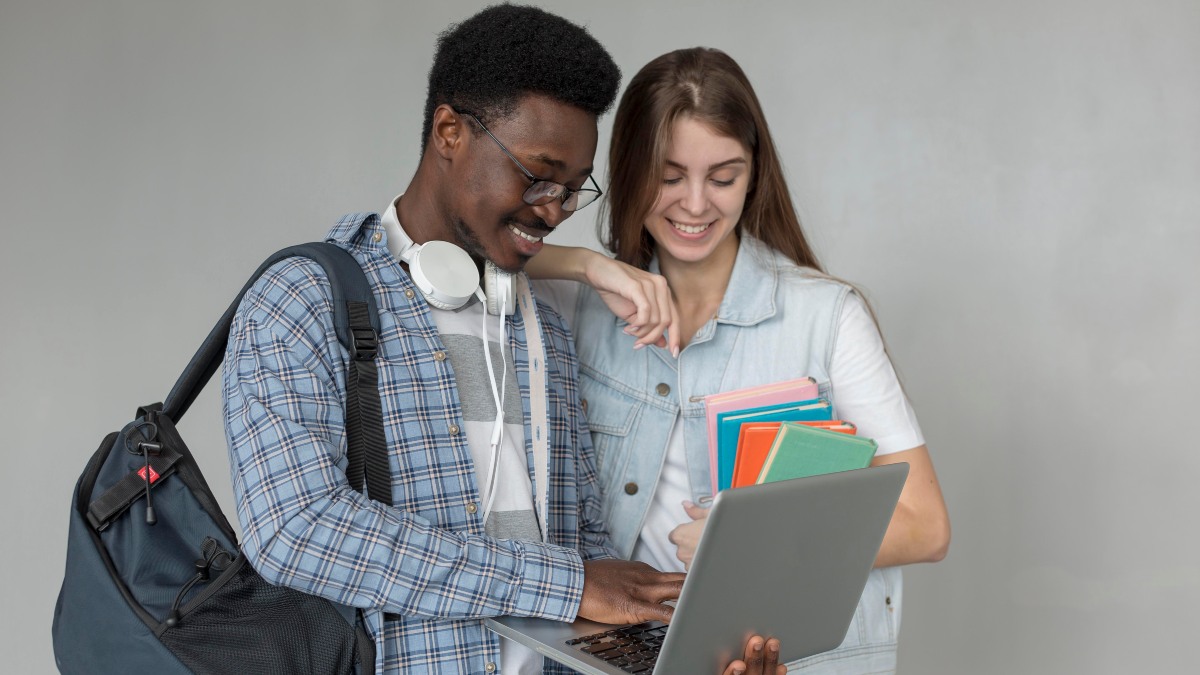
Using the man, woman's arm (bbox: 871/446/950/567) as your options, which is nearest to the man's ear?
the man

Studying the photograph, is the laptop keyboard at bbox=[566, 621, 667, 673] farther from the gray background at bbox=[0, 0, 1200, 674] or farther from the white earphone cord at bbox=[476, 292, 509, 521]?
the gray background at bbox=[0, 0, 1200, 674]

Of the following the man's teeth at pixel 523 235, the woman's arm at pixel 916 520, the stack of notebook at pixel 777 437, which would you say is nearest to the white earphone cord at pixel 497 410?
the man's teeth at pixel 523 235

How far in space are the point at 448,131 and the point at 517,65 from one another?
15cm

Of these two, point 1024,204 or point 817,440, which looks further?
point 1024,204

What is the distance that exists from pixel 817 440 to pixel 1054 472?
1998 mm

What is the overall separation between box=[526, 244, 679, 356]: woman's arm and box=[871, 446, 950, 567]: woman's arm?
48cm

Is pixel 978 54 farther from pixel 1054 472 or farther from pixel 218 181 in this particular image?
pixel 218 181

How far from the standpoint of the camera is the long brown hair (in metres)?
2.20

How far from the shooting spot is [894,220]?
3.53 m

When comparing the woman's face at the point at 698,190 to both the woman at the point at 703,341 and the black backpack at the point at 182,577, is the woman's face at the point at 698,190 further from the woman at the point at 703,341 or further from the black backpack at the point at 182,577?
the black backpack at the point at 182,577

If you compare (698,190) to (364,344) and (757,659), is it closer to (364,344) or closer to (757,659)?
(364,344)

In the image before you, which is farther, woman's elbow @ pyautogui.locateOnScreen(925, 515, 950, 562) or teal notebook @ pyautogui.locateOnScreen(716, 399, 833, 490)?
woman's elbow @ pyautogui.locateOnScreen(925, 515, 950, 562)

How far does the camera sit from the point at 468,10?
3.94 m

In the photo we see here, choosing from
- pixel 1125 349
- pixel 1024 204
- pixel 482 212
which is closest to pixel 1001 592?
pixel 1125 349
